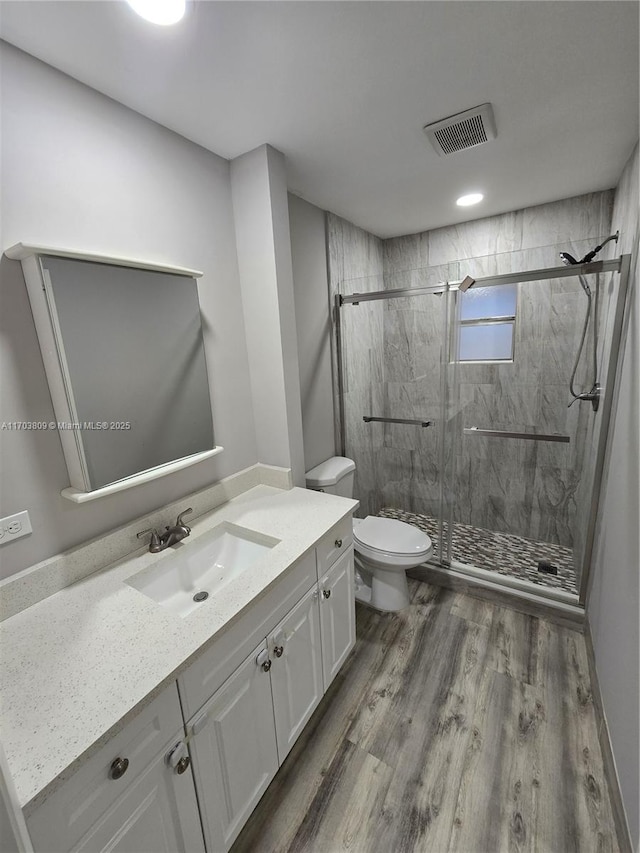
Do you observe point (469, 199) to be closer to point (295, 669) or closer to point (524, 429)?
point (524, 429)

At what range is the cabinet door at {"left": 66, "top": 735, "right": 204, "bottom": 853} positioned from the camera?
783mm

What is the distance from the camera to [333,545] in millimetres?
1570

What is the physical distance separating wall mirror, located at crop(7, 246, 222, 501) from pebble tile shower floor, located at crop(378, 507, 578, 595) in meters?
1.86

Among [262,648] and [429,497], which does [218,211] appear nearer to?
[262,648]

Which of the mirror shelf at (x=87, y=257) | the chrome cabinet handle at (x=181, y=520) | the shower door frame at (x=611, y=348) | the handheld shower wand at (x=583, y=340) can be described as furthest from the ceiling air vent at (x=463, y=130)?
the chrome cabinet handle at (x=181, y=520)

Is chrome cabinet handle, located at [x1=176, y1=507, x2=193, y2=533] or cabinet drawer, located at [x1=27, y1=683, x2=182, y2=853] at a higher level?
chrome cabinet handle, located at [x1=176, y1=507, x2=193, y2=533]

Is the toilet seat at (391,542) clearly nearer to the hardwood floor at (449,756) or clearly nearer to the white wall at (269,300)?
the hardwood floor at (449,756)

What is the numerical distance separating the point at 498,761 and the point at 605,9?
2500 mm

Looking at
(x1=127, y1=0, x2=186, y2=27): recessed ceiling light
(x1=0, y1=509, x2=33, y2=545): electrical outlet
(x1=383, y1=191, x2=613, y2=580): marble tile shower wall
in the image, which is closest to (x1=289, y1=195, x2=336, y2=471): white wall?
(x1=383, y1=191, x2=613, y2=580): marble tile shower wall

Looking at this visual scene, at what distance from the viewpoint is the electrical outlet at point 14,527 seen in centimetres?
105

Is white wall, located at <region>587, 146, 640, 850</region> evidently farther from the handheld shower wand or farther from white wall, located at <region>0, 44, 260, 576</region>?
white wall, located at <region>0, 44, 260, 576</region>

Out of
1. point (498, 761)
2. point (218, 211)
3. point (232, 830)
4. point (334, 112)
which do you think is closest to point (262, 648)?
point (232, 830)

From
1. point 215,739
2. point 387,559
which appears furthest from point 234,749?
point 387,559

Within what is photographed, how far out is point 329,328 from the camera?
2.49 meters
